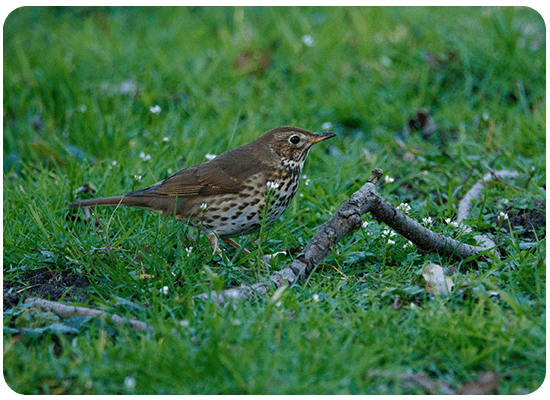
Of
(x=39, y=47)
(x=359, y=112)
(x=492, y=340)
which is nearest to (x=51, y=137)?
(x=39, y=47)

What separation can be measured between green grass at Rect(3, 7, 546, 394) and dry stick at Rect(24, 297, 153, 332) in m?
0.07

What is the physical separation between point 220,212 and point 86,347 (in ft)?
5.47

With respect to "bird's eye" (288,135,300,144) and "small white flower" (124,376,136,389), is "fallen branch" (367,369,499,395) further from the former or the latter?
"bird's eye" (288,135,300,144)

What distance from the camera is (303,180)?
18.4ft

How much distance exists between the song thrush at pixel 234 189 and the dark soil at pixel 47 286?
0.78 meters

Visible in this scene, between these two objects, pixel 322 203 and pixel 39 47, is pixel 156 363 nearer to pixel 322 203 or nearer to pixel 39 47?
pixel 322 203

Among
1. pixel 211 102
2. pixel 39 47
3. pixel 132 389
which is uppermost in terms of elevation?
pixel 39 47

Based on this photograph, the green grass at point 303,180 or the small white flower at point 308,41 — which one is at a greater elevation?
the small white flower at point 308,41

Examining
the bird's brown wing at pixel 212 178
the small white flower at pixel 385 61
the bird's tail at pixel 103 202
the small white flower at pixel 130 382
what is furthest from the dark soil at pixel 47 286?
the small white flower at pixel 385 61

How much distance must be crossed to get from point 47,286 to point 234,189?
4.80 ft

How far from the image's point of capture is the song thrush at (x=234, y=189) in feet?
14.8

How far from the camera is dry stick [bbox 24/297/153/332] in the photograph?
3.36 meters

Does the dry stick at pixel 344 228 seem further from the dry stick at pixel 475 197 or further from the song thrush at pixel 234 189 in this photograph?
the song thrush at pixel 234 189

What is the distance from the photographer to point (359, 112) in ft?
23.4
